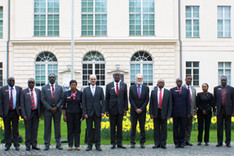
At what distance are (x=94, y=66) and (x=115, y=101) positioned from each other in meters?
17.6

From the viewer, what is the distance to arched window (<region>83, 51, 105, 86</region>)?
28.3 metres

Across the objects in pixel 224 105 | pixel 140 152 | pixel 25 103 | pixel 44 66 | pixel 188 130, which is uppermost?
pixel 44 66

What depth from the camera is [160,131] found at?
11023 mm

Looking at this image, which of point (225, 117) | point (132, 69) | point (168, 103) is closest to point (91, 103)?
point (168, 103)

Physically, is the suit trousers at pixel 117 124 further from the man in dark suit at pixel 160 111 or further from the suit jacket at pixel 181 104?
the suit jacket at pixel 181 104

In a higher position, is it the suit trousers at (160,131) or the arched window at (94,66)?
the arched window at (94,66)

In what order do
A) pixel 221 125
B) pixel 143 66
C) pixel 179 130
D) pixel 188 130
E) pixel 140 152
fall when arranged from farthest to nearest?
pixel 143 66, pixel 188 130, pixel 221 125, pixel 179 130, pixel 140 152

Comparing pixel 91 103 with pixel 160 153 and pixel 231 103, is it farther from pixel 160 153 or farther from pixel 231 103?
pixel 231 103

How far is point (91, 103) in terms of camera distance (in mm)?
10688

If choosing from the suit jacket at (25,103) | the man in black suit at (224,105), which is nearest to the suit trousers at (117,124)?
the suit jacket at (25,103)

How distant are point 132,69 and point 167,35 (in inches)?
151

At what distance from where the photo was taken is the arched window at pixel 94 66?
28.3 metres

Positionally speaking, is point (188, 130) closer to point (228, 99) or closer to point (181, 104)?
point (181, 104)

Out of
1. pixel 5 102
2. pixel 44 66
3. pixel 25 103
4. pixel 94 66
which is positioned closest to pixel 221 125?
pixel 25 103
